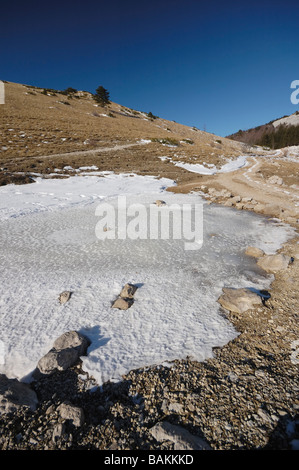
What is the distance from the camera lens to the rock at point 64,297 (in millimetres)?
5076

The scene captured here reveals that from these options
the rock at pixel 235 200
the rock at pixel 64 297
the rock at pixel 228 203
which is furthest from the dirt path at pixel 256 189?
the rock at pixel 64 297

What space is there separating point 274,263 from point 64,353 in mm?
6165

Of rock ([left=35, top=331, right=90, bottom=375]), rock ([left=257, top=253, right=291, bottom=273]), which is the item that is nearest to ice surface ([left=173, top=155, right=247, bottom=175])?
rock ([left=257, top=253, right=291, bottom=273])

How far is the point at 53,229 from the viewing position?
30.0 feet

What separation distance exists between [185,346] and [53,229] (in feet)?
24.9

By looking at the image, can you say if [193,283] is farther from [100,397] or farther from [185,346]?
[100,397]

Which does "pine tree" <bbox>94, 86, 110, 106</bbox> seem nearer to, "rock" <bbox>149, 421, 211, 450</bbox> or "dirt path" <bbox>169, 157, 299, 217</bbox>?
"dirt path" <bbox>169, 157, 299, 217</bbox>

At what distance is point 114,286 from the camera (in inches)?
224

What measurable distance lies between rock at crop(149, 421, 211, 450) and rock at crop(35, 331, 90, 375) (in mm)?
1731

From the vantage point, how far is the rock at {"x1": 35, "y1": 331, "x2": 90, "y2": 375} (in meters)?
3.50

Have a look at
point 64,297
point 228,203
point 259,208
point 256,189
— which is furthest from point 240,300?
point 256,189

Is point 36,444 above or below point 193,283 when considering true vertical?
below

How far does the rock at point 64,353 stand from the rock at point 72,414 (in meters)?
0.71
